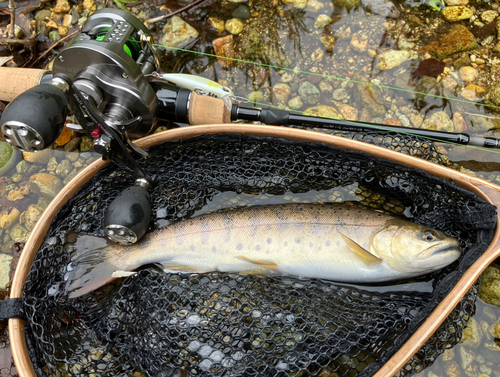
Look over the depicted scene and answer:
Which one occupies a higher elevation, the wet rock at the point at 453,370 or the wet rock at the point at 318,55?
the wet rock at the point at 318,55

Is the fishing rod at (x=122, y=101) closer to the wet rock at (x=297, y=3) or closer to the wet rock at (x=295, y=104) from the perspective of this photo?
the wet rock at (x=295, y=104)

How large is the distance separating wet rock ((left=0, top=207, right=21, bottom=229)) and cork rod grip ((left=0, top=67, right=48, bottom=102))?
1.03 metres

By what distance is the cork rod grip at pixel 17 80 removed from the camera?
2514 millimetres

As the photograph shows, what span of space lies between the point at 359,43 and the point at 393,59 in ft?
1.15

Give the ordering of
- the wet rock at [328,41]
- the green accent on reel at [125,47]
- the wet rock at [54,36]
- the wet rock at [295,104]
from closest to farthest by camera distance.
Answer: the green accent on reel at [125,47] < the wet rock at [295,104] < the wet rock at [328,41] < the wet rock at [54,36]

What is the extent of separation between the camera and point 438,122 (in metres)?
3.11

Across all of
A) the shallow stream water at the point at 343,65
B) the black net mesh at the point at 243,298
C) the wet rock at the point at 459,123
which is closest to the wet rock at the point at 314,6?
the shallow stream water at the point at 343,65

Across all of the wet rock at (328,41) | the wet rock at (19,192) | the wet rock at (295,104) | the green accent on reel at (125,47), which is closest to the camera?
the green accent on reel at (125,47)

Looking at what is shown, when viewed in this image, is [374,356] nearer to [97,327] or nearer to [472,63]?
[97,327]

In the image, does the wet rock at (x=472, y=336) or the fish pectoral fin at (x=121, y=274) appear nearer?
the fish pectoral fin at (x=121, y=274)

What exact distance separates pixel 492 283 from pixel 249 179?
190 centimetres

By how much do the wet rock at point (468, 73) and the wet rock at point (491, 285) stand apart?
5.55 ft

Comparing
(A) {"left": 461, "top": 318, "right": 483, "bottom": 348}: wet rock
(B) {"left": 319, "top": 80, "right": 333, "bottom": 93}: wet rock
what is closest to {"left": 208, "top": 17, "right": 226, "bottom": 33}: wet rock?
(B) {"left": 319, "top": 80, "right": 333, "bottom": 93}: wet rock

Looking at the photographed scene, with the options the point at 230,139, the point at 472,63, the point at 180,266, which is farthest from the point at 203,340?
the point at 472,63
